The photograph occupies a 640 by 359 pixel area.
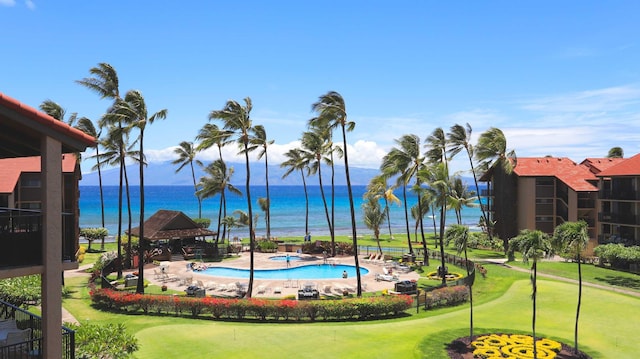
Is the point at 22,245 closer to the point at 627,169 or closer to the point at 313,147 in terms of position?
the point at 313,147

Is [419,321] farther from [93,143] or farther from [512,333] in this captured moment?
[93,143]

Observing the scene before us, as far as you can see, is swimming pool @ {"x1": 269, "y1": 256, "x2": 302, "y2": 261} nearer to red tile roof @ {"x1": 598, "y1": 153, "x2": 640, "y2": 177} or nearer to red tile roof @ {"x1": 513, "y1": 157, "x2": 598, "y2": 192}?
red tile roof @ {"x1": 513, "y1": 157, "x2": 598, "y2": 192}

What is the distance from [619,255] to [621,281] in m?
5.19

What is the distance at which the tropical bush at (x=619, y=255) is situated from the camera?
124ft

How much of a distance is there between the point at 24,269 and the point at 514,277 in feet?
111

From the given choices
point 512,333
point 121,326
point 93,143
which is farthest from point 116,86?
point 512,333

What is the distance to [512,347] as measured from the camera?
1984 centimetres

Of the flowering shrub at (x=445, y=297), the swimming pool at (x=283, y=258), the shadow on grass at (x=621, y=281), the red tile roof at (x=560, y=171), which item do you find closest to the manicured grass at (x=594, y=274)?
the shadow on grass at (x=621, y=281)

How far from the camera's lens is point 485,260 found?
45.1 metres

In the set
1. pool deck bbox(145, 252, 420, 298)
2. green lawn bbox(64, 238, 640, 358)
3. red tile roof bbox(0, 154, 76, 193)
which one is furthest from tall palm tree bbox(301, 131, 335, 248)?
green lawn bbox(64, 238, 640, 358)

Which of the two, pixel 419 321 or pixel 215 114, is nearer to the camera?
pixel 419 321

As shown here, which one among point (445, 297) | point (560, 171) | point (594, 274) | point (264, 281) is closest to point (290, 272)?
point (264, 281)

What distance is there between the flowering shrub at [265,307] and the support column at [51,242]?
14.7 metres

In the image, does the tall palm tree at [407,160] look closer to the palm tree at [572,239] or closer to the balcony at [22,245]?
the palm tree at [572,239]
